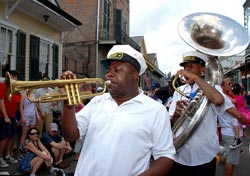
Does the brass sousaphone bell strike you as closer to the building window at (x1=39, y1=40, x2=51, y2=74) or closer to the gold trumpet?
the gold trumpet

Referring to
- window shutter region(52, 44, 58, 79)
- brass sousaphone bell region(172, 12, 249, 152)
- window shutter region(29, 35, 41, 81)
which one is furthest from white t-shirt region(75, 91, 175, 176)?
window shutter region(52, 44, 58, 79)

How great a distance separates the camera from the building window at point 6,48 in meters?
9.11

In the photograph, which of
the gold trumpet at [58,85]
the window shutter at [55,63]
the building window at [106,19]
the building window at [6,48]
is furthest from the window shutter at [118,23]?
the gold trumpet at [58,85]

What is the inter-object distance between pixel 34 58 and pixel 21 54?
2.68ft

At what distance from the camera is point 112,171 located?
2.25m

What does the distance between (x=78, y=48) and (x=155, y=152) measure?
17.5 meters

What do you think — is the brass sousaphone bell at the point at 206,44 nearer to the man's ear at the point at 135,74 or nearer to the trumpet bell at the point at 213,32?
the trumpet bell at the point at 213,32

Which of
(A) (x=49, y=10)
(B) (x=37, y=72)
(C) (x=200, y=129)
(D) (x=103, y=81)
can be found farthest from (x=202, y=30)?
(B) (x=37, y=72)

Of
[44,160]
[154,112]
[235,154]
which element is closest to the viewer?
[154,112]

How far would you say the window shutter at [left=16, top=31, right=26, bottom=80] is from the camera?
9797mm

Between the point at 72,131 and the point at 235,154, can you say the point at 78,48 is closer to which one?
the point at 235,154

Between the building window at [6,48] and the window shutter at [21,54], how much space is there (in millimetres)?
219

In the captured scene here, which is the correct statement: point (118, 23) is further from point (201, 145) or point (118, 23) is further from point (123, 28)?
point (201, 145)

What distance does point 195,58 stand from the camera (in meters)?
3.68
